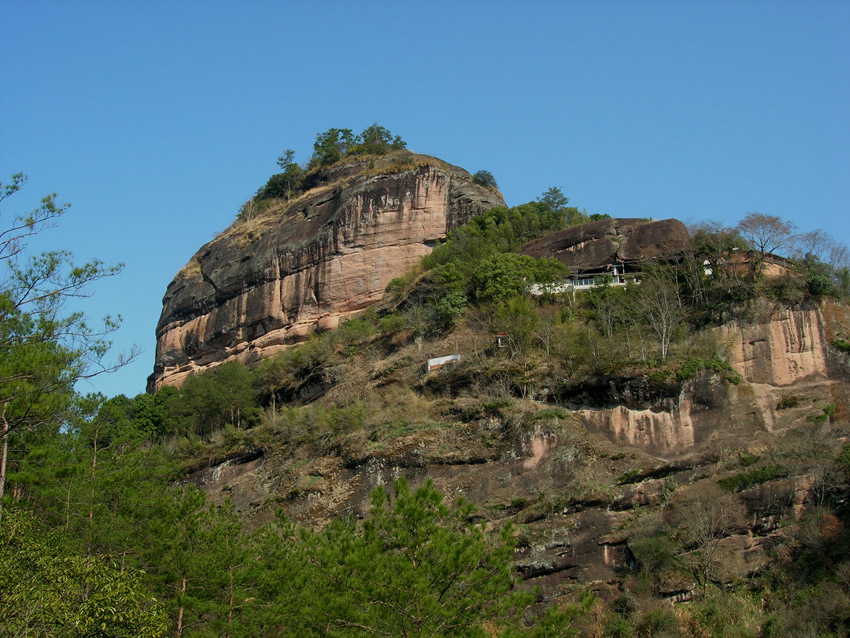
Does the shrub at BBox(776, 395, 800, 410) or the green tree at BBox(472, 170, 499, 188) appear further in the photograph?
the green tree at BBox(472, 170, 499, 188)

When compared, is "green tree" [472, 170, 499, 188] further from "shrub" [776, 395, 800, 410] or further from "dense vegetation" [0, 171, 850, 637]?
"shrub" [776, 395, 800, 410]

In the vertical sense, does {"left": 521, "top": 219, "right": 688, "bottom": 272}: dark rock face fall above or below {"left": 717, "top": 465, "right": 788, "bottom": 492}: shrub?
above

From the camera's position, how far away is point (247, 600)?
2352 cm

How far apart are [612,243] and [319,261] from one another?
18.6 meters

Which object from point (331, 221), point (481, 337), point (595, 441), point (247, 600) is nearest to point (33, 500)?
point (247, 600)

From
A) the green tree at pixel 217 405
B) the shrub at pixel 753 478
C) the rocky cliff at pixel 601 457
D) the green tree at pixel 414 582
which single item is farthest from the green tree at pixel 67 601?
the green tree at pixel 217 405

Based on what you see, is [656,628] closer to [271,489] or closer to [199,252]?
[271,489]

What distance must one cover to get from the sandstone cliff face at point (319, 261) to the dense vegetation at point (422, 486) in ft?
8.99

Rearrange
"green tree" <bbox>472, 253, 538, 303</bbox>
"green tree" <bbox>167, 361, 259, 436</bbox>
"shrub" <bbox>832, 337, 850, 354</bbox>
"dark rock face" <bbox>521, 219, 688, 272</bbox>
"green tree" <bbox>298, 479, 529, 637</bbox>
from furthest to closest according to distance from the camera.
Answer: "green tree" <bbox>167, 361, 259, 436</bbox>
"dark rock face" <bbox>521, 219, 688, 272</bbox>
"green tree" <bbox>472, 253, 538, 303</bbox>
"shrub" <bbox>832, 337, 850, 354</bbox>
"green tree" <bbox>298, 479, 529, 637</bbox>

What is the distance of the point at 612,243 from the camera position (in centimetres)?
4603

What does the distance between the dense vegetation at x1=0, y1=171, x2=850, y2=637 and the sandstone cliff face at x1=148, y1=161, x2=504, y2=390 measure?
2.74 m

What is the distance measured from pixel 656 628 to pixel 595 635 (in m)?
1.85

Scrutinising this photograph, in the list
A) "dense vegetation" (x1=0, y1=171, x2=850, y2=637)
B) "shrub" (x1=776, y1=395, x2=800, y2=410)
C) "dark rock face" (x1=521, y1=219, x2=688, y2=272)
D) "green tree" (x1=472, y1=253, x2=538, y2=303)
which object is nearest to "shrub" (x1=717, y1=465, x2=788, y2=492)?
"dense vegetation" (x1=0, y1=171, x2=850, y2=637)

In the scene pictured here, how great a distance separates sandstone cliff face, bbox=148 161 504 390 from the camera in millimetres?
55031
